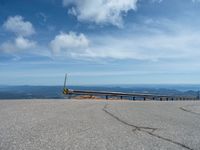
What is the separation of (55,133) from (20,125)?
1.52m

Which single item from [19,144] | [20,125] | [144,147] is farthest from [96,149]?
[20,125]

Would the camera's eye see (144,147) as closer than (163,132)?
Yes

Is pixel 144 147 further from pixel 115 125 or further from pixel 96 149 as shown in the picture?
pixel 115 125

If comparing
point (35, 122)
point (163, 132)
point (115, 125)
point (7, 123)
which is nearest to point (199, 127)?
point (163, 132)

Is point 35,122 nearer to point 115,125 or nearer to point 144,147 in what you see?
point 115,125

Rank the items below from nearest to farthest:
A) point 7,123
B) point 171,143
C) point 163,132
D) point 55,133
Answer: point 171,143, point 55,133, point 163,132, point 7,123

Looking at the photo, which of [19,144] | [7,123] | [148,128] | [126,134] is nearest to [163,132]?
[148,128]

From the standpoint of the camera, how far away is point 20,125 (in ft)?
27.1

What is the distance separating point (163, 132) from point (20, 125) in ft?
13.3

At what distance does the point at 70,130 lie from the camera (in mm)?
7676

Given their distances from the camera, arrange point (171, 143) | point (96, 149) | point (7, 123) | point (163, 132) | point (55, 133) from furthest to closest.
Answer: point (7, 123), point (163, 132), point (55, 133), point (171, 143), point (96, 149)

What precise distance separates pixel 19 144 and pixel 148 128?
12.4ft

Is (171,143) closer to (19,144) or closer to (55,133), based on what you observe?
(55,133)

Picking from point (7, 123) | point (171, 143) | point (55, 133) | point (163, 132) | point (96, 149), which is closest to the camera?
point (96, 149)
